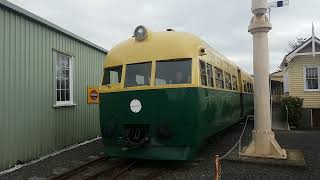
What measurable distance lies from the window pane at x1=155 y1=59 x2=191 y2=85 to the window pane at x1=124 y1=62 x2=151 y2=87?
239mm

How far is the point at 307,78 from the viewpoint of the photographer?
19.1 metres

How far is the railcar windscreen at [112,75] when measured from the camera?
8.74 meters

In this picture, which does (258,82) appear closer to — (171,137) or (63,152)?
(171,137)

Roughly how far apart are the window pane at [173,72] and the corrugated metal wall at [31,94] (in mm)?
3423

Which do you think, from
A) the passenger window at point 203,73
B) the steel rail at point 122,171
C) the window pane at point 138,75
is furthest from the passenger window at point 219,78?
the steel rail at point 122,171

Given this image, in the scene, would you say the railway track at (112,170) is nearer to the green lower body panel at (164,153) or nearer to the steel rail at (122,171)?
the steel rail at (122,171)

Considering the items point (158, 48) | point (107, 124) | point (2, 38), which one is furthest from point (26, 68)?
point (158, 48)

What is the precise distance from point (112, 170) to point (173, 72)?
2.53 meters

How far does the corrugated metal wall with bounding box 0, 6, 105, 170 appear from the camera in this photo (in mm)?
8492

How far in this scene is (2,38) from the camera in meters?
8.36

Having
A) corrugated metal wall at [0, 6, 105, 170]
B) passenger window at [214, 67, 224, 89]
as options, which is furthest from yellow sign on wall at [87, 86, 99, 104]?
passenger window at [214, 67, 224, 89]

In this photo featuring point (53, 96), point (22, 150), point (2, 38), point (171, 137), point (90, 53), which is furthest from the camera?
point (90, 53)

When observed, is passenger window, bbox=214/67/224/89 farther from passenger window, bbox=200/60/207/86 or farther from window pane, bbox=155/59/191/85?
window pane, bbox=155/59/191/85

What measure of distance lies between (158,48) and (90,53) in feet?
19.2
